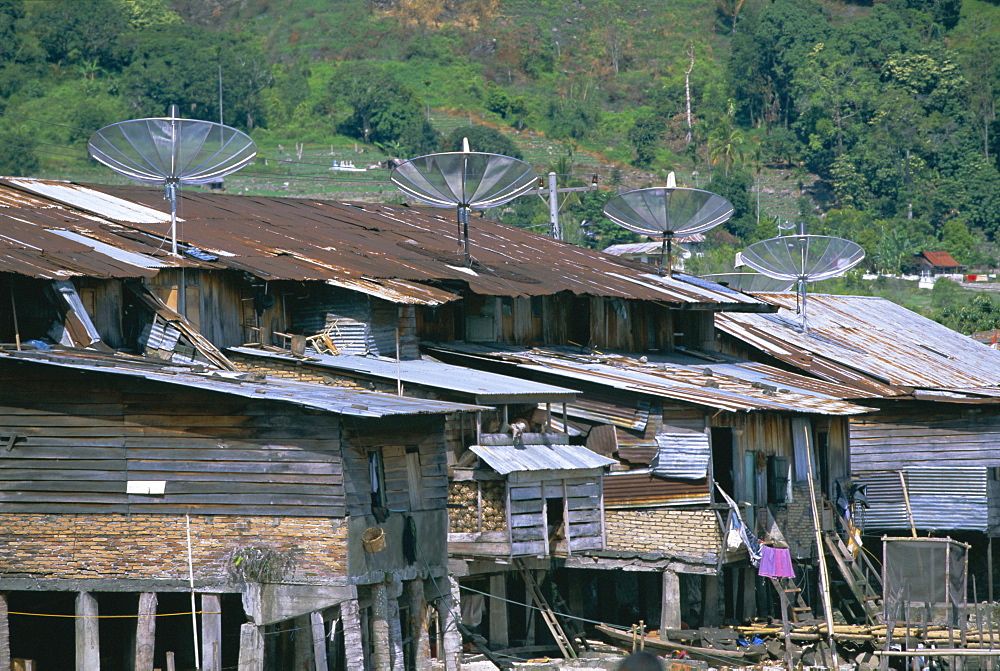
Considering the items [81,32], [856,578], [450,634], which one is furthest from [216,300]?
[81,32]

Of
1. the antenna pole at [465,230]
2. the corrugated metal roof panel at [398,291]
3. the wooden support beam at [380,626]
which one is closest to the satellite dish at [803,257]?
the antenna pole at [465,230]

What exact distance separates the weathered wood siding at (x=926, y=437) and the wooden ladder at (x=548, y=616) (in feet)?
37.1

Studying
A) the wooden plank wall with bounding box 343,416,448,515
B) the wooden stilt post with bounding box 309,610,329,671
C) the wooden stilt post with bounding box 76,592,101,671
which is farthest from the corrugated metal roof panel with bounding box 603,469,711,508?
the wooden stilt post with bounding box 76,592,101,671

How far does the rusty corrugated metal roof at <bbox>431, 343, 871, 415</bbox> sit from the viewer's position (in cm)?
3162

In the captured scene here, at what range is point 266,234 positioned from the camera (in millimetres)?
33688

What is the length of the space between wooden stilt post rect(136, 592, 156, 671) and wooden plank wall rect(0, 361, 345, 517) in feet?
4.53

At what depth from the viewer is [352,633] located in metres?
23.8

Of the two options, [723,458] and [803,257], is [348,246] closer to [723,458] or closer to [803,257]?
[723,458]

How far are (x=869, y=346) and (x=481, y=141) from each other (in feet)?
272

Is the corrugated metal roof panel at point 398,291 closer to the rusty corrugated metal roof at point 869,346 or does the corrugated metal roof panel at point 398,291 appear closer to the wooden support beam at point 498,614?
the wooden support beam at point 498,614

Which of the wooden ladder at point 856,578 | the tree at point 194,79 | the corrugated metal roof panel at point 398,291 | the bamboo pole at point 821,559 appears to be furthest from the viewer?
the tree at point 194,79

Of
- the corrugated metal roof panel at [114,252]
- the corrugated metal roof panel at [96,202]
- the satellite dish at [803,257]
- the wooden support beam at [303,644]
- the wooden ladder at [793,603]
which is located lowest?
the wooden ladder at [793,603]

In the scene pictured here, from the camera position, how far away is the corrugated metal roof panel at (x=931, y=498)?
127 feet

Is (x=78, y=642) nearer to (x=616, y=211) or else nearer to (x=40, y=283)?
(x=40, y=283)
